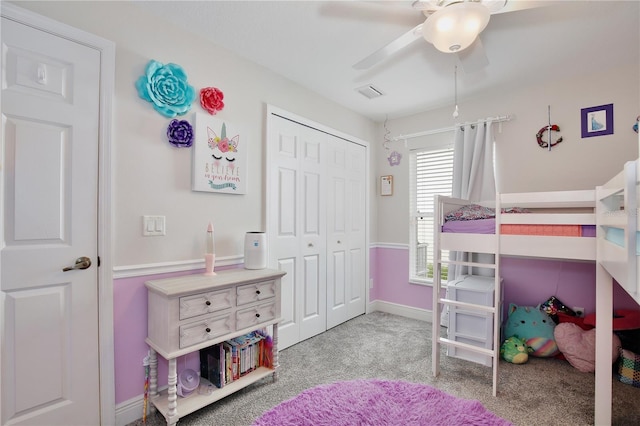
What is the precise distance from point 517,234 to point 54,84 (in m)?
2.78

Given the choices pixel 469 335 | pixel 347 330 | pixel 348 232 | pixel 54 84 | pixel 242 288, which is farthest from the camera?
pixel 348 232

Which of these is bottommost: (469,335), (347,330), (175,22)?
(347,330)

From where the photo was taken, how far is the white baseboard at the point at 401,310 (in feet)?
11.5

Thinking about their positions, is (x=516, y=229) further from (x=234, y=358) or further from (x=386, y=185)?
(x=234, y=358)

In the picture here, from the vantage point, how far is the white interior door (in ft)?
4.76

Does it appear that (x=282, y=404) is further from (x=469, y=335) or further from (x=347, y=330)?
(x=469, y=335)

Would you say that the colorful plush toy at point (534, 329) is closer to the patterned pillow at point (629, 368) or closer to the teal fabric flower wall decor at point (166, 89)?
the patterned pillow at point (629, 368)

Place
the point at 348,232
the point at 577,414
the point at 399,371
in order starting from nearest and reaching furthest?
the point at 577,414 → the point at 399,371 → the point at 348,232

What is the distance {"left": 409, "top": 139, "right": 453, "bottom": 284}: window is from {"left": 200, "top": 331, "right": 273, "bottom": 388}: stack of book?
2076mm

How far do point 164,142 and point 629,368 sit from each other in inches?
136

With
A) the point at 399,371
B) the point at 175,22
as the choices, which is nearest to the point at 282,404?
the point at 399,371

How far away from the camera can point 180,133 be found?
1976 mm

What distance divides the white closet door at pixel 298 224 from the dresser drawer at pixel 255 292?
1.63ft

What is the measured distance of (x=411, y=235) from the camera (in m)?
3.66
